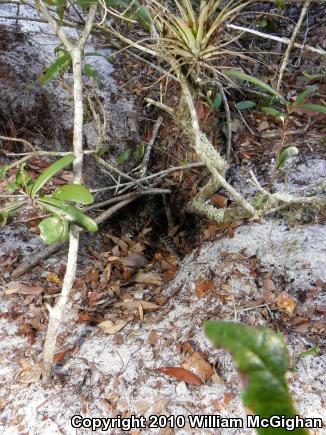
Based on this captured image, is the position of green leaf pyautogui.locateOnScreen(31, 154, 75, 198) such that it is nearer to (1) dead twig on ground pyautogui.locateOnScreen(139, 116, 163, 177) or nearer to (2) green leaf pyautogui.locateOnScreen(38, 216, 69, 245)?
(2) green leaf pyautogui.locateOnScreen(38, 216, 69, 245)

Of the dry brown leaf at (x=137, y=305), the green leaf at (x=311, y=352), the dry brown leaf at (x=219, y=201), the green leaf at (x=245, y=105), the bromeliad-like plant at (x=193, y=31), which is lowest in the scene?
the dry brown leaf at (x=137, y=305)

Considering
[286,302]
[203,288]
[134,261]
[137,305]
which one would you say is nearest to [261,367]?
[286,302]

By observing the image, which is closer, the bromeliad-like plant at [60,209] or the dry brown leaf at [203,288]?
the bromeliad-like plant at [60,209]

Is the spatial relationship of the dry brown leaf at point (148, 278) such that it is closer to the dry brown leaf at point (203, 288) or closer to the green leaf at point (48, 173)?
the dry brown leaf at point (203, 288)

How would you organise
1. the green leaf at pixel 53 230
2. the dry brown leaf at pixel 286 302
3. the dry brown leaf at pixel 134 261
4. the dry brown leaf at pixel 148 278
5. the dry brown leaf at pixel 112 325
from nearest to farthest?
the green leaf at pixel 53 230
the dry brown leaf at pixel 286 302
the dry brown leaf at pixel 112 325
the dry brown leaf at pixel 148 278
the dry brown leaf at pixel 134 261

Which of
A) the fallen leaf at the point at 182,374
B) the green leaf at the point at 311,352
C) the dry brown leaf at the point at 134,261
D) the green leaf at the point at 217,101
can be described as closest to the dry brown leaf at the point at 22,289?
the dry brown leaf at the point at 134,261

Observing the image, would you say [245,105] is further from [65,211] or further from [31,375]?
[31,375]
